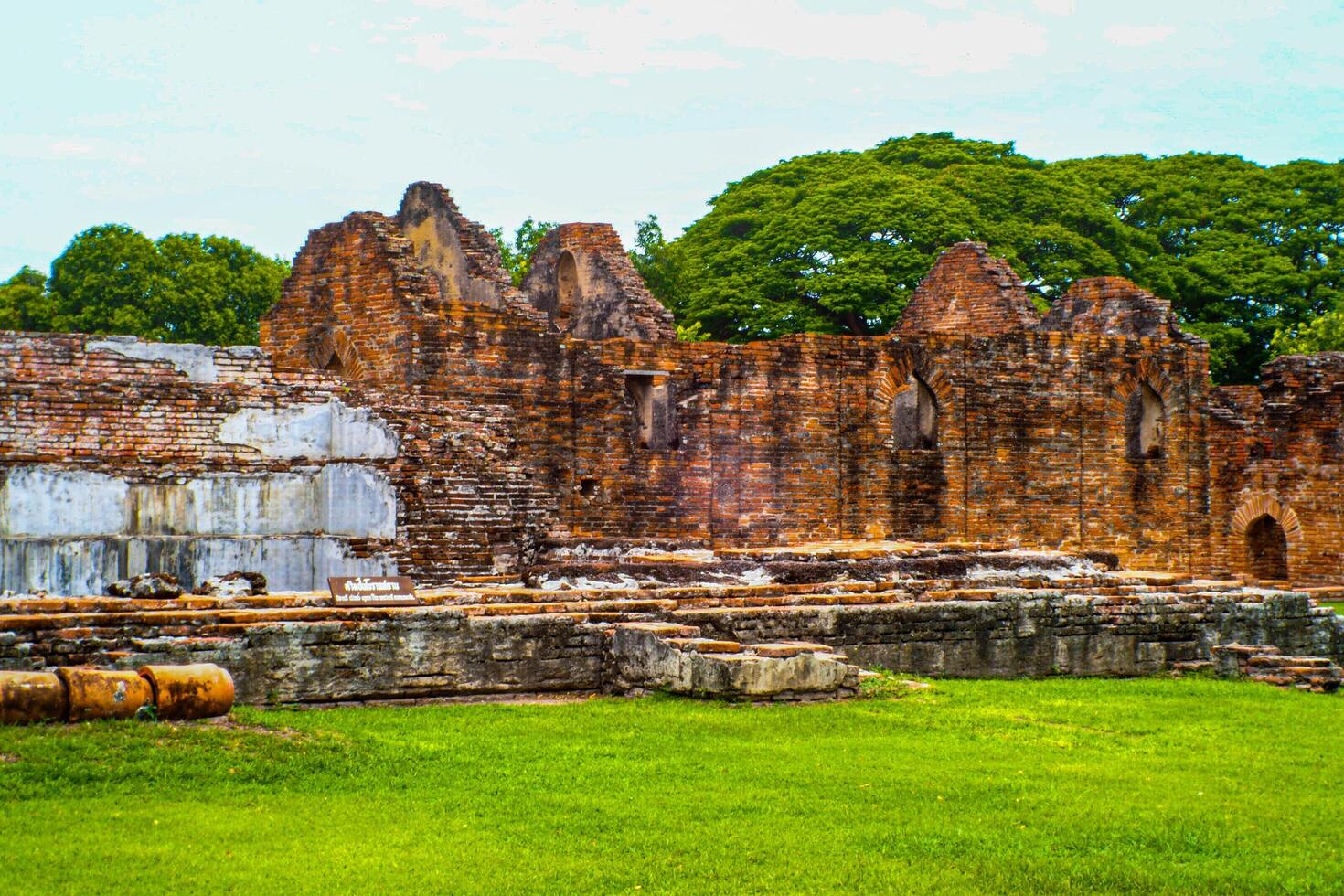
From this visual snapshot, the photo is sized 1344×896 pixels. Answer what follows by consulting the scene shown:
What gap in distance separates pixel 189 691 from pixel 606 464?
11342mm

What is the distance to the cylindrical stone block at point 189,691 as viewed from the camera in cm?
943

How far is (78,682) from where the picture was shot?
9.18 m

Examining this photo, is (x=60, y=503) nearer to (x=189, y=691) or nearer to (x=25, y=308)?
(x=189, y=691)

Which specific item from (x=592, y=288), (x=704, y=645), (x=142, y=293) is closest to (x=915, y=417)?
(x=592, y=288)

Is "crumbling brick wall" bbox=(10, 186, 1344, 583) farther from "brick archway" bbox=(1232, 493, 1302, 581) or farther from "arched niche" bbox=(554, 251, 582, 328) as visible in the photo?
"brick archway" bbox=(1232, 493, 1302, 581)

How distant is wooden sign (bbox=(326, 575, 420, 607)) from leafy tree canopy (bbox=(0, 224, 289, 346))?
26.3 meters

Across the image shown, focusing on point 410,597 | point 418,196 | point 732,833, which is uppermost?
point 418,196

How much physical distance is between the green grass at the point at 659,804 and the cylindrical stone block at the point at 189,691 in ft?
0.65

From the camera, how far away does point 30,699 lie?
8.98m

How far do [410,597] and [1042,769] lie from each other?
459cm

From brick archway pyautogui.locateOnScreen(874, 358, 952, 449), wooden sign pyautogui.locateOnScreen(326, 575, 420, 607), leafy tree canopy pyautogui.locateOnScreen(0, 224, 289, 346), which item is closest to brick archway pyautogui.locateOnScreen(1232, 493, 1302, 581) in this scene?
brick archway pyautogui.locateOnScreen(874, 358, 952, 449)

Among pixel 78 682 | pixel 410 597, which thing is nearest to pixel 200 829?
pixel 78 682

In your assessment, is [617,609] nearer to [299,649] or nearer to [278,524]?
[299,649]

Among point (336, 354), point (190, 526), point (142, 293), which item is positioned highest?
point (142, 293)
